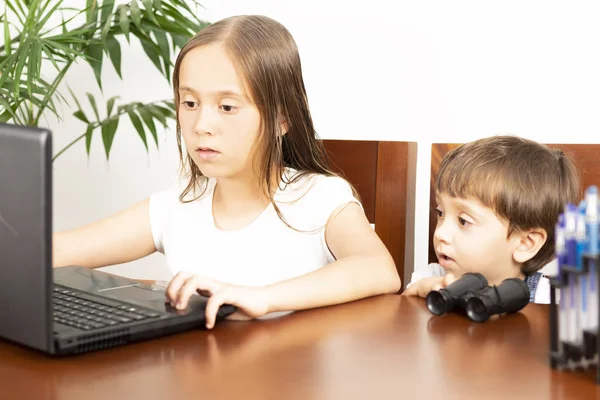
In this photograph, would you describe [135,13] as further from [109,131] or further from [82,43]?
[109,131]

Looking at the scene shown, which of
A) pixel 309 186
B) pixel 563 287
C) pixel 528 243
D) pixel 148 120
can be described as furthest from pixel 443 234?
pixel 148 120

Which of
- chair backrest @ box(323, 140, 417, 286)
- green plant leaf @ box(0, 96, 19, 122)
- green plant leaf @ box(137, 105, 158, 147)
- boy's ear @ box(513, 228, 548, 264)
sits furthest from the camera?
green plant leaf @ box(137, 105, 158, 147)

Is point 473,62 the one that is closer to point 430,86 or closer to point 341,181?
point 430,86

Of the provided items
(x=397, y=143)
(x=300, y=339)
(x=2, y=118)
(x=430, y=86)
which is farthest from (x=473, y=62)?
(x=300, y=339)

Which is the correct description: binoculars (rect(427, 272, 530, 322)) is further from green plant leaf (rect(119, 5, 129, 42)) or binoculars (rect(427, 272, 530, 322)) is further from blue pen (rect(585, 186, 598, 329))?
green plant leaf (rect(119, 5, 129, 42))

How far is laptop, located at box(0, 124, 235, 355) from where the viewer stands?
0.72 m

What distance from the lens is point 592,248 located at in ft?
2.26

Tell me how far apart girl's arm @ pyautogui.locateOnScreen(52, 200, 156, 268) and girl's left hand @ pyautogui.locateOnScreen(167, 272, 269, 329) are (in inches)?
20.7

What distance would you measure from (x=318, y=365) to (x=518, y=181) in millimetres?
717

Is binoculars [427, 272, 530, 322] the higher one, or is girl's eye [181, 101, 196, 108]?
girl's eye [181, 101, 196, 108]

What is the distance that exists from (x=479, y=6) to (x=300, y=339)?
1791 mm

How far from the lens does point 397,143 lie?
1612mm

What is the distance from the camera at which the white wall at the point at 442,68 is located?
2.37m

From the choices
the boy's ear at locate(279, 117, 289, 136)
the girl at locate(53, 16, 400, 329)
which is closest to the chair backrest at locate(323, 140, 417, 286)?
the girl at locate(53, 16, 400, 329)
